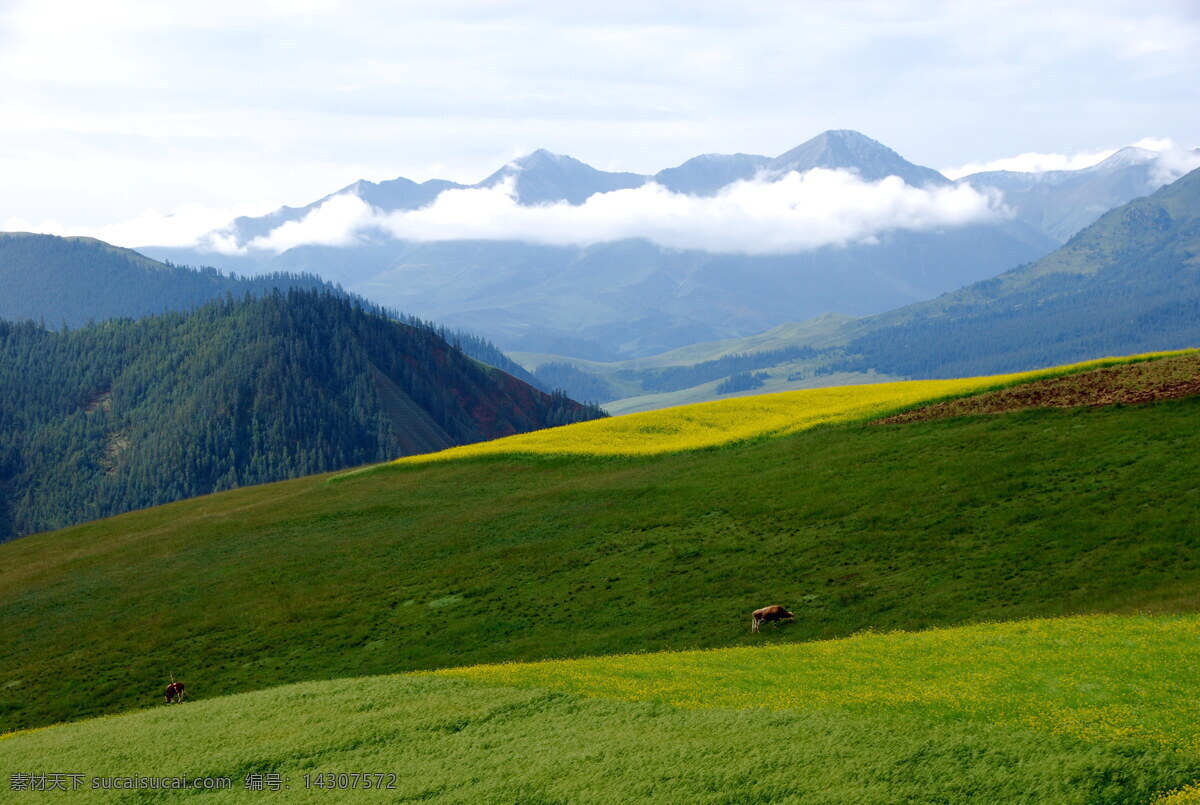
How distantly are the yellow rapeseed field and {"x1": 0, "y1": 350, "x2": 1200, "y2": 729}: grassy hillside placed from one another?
822 cm

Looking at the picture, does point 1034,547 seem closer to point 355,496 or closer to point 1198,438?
point 1198,438

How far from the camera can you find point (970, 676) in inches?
983

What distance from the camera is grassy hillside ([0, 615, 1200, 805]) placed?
17.9m

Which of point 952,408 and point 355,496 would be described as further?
point 355,496

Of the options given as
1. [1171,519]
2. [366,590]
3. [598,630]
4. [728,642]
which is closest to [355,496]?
[366,590]

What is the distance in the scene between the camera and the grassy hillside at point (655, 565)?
4050 cm

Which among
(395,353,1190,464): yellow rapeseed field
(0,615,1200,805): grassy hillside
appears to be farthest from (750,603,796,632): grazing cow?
(395,353,1190,464): yellow rapeseed field

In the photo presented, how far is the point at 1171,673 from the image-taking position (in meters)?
23.0

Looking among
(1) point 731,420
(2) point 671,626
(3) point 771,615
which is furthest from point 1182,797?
(1) point 731,420

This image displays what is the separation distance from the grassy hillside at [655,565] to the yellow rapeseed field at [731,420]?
323 inches

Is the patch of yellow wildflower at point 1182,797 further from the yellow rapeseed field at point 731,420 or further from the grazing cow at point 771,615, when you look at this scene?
the yellow rapeseed field at point 731,420

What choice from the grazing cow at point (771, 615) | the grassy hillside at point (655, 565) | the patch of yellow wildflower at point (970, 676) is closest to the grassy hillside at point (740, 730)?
the patch of yellow wildflower at point (970, 676)

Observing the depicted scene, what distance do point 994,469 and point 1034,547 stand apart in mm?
10290

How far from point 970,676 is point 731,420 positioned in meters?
68.3
